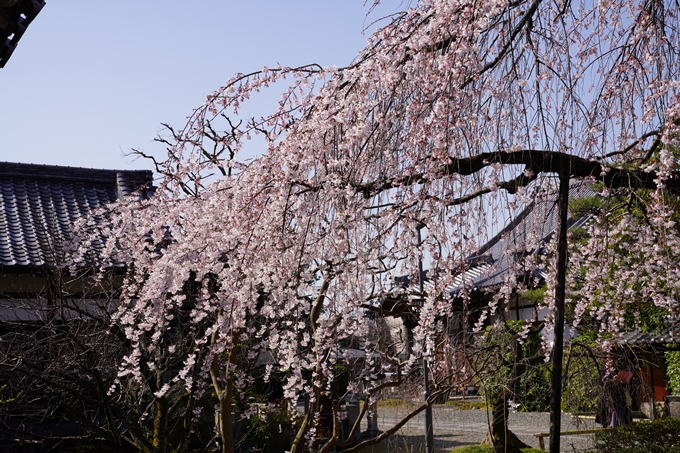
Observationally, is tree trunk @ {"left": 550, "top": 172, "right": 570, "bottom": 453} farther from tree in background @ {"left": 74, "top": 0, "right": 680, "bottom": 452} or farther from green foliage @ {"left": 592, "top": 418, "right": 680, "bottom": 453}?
green foliage @ {"left": 592, "top": 418, "right": 680, "bottom": 453}

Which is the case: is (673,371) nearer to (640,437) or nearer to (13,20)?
(640,437)

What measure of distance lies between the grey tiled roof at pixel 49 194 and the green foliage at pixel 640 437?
24.2 feet

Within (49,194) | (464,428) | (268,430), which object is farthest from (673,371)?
(49,194)

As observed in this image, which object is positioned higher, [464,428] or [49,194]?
[49,194]

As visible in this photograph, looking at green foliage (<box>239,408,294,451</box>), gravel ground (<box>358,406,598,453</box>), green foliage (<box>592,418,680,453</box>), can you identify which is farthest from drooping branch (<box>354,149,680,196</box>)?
gravel ground (<box>358,406,598,453</box>)

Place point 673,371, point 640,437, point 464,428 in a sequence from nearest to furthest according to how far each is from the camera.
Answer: point 640,437 < point 673,371 < point 464,428

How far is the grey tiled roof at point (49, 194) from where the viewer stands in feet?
33.0

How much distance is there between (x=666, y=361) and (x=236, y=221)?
14065mm

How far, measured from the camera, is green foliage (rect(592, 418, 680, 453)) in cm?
805

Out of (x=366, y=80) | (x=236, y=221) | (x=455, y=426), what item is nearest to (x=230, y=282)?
(x=236, y=221)

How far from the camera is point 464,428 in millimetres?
15617

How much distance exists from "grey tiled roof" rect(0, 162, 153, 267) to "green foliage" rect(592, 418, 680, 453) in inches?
291

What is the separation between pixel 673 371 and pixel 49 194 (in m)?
13.2

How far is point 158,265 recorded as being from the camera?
430cm
